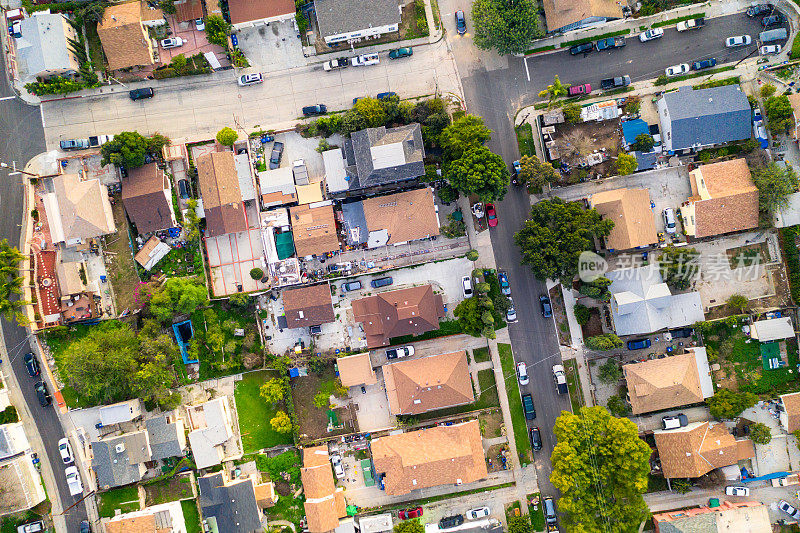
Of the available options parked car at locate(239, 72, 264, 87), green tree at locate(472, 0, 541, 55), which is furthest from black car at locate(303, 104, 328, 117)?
green tree at locate(472, 0, 541, 55)

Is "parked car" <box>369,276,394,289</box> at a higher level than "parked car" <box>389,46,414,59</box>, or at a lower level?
lower

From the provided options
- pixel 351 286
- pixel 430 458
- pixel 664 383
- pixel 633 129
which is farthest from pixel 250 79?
pixel 664 383

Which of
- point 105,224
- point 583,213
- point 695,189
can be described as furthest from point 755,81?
point 105,224

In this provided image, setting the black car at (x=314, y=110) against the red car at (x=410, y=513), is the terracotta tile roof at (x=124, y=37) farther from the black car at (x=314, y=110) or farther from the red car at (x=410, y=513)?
the red car at (x=410, y=513)

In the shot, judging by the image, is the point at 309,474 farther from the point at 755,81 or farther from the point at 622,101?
the point at 755,81

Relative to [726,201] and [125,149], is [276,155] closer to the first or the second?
[125,149]

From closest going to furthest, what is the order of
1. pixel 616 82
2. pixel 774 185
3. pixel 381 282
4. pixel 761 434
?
pixel 774 185 → pixel 761 434 → pixel 616 82 → pixel 381 282

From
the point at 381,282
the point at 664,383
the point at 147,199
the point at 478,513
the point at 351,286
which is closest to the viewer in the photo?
the point at 664,383

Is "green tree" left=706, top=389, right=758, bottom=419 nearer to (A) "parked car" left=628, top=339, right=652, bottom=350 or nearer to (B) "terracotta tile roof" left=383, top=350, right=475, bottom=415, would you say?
(A) "parked car" left=628, top=339, right=652, bottom=350
